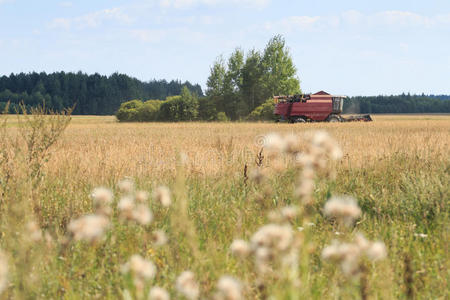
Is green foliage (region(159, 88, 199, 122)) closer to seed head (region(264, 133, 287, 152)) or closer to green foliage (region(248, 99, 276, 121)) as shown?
green foliage (region(248, 99, 276, 121))

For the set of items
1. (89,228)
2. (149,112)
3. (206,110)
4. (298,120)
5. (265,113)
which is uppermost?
(206,110)

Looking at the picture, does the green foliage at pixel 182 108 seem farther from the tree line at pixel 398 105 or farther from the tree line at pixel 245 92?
the tree line at pixel 398 105

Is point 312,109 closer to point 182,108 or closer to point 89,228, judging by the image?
point 182,108

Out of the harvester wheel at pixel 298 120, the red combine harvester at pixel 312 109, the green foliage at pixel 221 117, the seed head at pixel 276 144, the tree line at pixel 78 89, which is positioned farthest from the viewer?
the tree line at pixel 78 89

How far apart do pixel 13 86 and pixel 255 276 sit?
466 ft

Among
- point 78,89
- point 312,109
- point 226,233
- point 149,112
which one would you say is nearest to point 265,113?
point 312,109

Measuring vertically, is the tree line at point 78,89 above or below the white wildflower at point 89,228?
above

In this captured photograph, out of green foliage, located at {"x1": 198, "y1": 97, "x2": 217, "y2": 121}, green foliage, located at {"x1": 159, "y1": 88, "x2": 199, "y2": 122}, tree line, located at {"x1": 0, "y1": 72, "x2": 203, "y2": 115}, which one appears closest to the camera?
green foliage, located at {"x1": 198, "y1": 97, "x2": 217, "y2": 121}

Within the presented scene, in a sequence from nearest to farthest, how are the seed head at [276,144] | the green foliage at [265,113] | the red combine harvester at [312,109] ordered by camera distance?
1. the seed head at [276,144]
2. the red combine harvester at [312,109]
3. the green foliage at [265,113]

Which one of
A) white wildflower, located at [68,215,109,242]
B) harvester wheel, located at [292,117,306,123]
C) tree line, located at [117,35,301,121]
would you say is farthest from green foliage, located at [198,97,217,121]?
white wildflower, located at [68,215,109,242]

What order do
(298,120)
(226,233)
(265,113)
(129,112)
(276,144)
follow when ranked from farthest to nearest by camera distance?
(129,112), (265,113), (298,120), (226,233), (276,144)

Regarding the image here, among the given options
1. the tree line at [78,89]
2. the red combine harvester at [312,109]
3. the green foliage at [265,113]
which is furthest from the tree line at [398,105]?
the red combine harvester at [312,109]

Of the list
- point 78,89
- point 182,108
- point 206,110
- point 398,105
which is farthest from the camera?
point 398,105

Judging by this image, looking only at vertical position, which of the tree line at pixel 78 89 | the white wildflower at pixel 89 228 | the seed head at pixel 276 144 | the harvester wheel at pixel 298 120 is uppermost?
the tree line at pixel 78 89
